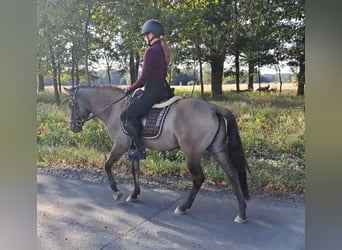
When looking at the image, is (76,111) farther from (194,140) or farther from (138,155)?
(194,140)

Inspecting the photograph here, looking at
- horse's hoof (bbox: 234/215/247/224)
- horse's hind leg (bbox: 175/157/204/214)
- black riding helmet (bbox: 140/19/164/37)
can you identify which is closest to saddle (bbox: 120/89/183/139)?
horse's hind leg (bbox: 175/157/204/214)

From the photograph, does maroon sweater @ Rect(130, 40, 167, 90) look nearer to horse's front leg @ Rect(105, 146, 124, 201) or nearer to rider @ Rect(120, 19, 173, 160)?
rider @ Rect(120, 19, 173, 160)

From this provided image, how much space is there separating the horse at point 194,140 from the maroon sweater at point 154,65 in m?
0.16

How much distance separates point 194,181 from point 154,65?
2.10 feet

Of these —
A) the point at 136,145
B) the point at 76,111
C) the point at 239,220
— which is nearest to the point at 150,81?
the point at 136,145

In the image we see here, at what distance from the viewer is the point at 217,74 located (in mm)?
2145

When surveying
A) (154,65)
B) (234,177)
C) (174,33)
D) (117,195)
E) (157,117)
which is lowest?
(117,195)

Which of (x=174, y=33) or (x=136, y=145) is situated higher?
(x=174, y=33)

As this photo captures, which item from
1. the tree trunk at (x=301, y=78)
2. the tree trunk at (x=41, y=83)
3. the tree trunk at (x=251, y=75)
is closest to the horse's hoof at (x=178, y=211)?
the tree trunk at (x=251, y=75)

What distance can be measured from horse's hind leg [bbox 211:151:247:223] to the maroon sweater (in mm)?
513
